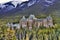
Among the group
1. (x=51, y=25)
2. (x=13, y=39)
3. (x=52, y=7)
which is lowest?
(x=13, y=39)

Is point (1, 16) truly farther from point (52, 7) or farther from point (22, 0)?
point (52, 7)

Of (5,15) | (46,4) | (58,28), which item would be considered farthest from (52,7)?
(5,15)

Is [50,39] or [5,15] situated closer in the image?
[50,39]

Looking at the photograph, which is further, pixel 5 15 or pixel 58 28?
pixel 5 15

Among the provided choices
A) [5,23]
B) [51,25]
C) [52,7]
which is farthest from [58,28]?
[5,23]

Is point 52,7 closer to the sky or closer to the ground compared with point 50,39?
closer to the sky

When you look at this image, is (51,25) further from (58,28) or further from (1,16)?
(1,16)
